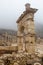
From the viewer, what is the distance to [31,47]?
12.6 meters

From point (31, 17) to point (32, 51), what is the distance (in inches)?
93.7

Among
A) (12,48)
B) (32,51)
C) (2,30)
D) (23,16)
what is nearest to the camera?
(32,51)

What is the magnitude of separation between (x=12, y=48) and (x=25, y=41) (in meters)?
2.48

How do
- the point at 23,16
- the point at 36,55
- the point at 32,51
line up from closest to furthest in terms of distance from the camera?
the point at 36,55 < the point at 32,51 < the point at 23,16

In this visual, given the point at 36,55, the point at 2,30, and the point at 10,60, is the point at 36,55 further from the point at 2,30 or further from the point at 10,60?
the point at 2,30

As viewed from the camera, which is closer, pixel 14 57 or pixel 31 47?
pixel 14 57

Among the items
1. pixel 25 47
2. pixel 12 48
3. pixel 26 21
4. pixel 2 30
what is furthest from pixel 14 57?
pixel 2 30

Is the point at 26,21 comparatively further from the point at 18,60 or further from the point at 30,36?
the point at 18,60

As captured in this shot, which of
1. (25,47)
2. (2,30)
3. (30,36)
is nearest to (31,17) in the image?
(30,36)

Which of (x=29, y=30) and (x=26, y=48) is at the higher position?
(x=29, y=30)

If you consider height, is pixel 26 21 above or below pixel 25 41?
above

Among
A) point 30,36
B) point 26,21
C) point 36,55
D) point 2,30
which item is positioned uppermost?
point 26,21

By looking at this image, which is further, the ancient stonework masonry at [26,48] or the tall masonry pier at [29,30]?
the tall masonry pier at [29,30]

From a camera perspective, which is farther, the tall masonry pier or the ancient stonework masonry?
the tall masonry pier
